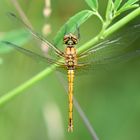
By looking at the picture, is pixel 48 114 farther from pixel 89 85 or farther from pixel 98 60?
pixel 89 85

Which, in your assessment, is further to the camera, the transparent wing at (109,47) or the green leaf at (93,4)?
the transparent wing at (109,47)

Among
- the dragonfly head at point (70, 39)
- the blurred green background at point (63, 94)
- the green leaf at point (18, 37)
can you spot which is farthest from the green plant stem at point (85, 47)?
the blurred green background at point (63, 94)

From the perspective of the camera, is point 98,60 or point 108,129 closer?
point 98,60

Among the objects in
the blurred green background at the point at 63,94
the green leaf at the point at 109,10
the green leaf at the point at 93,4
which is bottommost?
the blurred green background at the point at 63,94

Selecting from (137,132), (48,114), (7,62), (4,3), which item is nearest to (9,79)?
(7,62)

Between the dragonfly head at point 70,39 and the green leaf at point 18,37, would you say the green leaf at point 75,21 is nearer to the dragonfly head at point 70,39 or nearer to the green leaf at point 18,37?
the dragonfly head at point 70,39

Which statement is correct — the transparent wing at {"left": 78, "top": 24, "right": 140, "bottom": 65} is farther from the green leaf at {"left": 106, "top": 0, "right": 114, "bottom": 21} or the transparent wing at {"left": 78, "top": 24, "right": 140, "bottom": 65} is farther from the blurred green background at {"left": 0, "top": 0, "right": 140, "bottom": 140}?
the blurred green background at {"left": 0, "top": 0, "right": 140, "bottom": 140}
